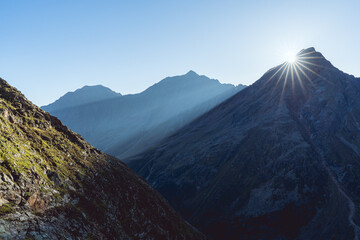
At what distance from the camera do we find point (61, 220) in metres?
34.5

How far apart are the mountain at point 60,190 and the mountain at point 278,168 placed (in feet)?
232

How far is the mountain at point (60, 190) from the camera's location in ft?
101

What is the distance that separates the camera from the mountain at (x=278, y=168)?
118375mm

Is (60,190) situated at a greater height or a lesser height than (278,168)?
greater

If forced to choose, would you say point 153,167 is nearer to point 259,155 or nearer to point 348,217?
point 259,155

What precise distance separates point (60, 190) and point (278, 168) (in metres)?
124

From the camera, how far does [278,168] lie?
140750mm

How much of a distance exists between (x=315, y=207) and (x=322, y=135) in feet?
169

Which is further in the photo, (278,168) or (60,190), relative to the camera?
(278,168)

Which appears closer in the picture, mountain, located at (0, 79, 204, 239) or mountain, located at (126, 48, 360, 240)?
mountain, located at (0, 79, 204, 239)

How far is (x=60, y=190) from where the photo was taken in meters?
39.2

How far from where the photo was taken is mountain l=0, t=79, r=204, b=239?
101 feet

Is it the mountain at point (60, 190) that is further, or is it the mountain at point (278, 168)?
the mountain at point (278, 168)

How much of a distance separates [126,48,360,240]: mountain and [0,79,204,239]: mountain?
232 feet
